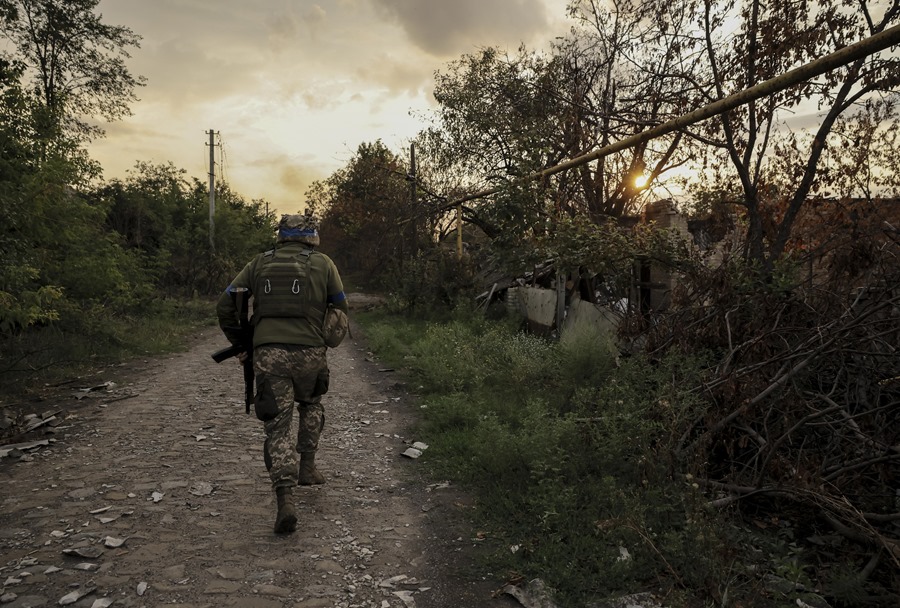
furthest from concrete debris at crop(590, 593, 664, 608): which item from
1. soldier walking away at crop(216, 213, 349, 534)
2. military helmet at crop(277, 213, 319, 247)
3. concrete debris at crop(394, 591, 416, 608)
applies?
military helmet at crop(277, 213, 319, 247)

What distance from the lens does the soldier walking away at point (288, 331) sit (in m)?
3.80

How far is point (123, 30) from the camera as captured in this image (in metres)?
17.4

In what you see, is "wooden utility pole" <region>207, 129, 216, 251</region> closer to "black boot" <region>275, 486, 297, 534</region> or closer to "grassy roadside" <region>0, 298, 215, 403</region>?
"grassy roadside" <region>0, 298, 215, 403</region>

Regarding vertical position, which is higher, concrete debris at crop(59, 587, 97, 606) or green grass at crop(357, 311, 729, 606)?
green grass at crop(357, 311, 729, 606)

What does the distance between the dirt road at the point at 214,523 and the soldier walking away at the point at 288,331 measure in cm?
47

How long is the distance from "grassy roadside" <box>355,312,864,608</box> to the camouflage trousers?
56.0 inches

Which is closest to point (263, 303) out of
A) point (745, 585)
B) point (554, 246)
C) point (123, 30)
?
point (745, 585)

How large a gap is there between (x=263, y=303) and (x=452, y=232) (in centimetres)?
2212

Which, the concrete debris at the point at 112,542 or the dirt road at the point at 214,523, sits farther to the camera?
the concrete debris at the point at 112,542

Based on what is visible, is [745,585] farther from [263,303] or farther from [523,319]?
[523,319]

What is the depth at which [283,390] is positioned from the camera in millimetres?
3852

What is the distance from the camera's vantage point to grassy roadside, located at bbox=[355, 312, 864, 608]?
2797mm

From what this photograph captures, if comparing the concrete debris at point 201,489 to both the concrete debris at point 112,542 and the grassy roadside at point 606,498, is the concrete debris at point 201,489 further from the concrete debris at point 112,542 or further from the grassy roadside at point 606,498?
the grassy roadside at point 606,498

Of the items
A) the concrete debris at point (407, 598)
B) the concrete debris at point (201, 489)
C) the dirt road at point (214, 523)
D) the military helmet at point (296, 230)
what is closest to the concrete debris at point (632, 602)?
the dirt road at point (214, 523)
